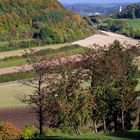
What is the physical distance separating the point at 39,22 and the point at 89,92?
1782 inches

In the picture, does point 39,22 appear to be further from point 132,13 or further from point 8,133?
point 132,13

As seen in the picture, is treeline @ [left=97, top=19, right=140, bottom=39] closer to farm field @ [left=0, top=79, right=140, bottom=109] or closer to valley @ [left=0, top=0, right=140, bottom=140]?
farm field @ [left=0, top=79, right=140, bottom=109]

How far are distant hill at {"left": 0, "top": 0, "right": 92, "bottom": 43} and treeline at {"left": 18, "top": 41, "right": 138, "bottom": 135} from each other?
3703 cm

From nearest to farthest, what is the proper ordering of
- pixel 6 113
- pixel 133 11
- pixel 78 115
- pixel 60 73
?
pixel 78 115, pixel 60 73, pixel 6 113, pixel 133 11

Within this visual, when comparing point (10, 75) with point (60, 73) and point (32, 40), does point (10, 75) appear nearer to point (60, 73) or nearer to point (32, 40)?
A: point (32, 40)

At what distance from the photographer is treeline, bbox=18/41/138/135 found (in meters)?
22.9

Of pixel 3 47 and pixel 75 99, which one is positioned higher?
pixel 75 99

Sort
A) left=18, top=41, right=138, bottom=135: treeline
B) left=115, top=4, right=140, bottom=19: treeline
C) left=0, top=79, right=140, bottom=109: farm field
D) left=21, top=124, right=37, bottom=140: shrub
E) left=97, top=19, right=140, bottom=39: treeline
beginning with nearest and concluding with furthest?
left=21, top=124, right=37, bottom=140: shrub, left=18, top=41, right=138, bottom=135: treeline, left=0, top=79, right=140, bottom=109: farm field, left=97, top=19, right=140, bottom=39: treeline, left=115, top=4, right=140, bottom=19: treeline

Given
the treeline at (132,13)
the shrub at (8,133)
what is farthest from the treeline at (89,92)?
the treeline at (132,13)

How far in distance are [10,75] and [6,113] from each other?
12917 mm

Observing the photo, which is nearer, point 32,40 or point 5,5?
point 32,40

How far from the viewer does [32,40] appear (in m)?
61.5

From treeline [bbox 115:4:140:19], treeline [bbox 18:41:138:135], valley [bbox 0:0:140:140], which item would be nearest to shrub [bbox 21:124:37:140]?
valley [bbox 0:0:140:140]

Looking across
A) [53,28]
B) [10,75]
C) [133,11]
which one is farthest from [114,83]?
[133,11]
